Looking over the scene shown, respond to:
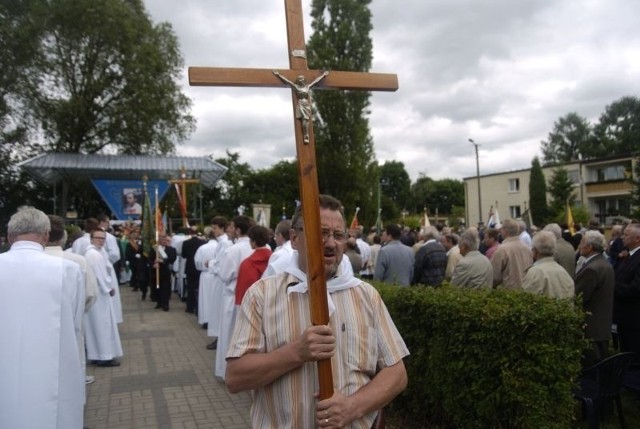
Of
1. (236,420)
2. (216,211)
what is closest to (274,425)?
(236,420)

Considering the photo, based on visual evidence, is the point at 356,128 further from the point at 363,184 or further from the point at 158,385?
the point at 158,385

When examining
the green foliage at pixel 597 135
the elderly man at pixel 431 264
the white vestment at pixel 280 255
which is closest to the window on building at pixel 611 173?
the green foliage at pixel 597 135

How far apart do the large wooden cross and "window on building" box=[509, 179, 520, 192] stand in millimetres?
56311

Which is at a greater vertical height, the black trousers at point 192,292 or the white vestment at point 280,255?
the white vestment at point 280,255

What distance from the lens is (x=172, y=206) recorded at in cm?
3847

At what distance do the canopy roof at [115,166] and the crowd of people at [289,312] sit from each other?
17.6 m

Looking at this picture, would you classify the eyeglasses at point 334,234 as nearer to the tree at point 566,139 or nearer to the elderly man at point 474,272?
the elderly man at point 474,272

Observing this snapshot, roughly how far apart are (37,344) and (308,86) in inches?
126

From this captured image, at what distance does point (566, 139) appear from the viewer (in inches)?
2960

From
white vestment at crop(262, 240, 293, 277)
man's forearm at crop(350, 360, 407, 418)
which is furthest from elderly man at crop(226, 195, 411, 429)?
white vestment at crop(262, 240, 293, 277)

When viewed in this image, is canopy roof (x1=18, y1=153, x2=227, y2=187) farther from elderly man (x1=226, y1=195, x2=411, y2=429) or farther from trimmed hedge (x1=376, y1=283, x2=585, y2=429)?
elderly man (x1=226, y1=195, x2=411, y2=429)

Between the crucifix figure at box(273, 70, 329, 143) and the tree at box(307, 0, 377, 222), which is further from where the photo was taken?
the tree at box(307, 0, 377, 222)

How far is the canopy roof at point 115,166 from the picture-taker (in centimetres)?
2684

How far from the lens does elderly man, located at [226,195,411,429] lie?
2094 mm
